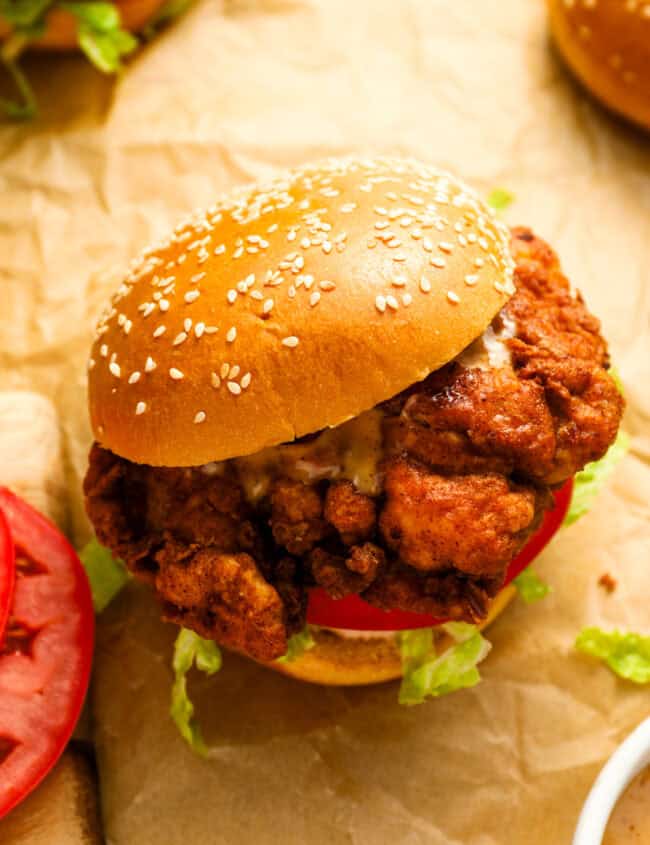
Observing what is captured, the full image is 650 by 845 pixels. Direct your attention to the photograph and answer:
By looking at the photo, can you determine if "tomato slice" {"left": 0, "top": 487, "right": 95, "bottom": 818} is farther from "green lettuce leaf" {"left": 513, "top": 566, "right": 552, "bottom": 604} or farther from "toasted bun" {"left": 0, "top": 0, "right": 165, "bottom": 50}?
"toasted bun" {"left": 0, "top": 0, "right": 165, "bottom": 50}

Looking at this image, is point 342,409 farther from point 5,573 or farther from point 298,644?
point 5,573

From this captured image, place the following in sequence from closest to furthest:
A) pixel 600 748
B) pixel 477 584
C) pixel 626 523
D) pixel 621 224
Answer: pixel 477 584
pixel 600 748
pixel 626 523
pixel 621 224

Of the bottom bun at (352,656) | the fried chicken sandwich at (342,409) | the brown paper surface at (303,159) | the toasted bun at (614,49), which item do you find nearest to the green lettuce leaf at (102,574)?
the brown paper surface at (303,159)

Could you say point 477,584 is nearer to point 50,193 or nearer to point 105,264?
point 105,264

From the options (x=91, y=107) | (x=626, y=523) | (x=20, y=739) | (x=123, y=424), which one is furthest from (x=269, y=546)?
(x=91, y=107)

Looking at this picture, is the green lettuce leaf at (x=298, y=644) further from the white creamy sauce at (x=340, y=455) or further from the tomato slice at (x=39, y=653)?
the tomato slice at (x=39, y=653)

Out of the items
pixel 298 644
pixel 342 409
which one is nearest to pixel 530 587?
pixel 298 644

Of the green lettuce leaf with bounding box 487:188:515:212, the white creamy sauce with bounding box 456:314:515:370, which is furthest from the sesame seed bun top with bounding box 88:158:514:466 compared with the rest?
the green lettuce leaf with bounding box 487:188:515:212
